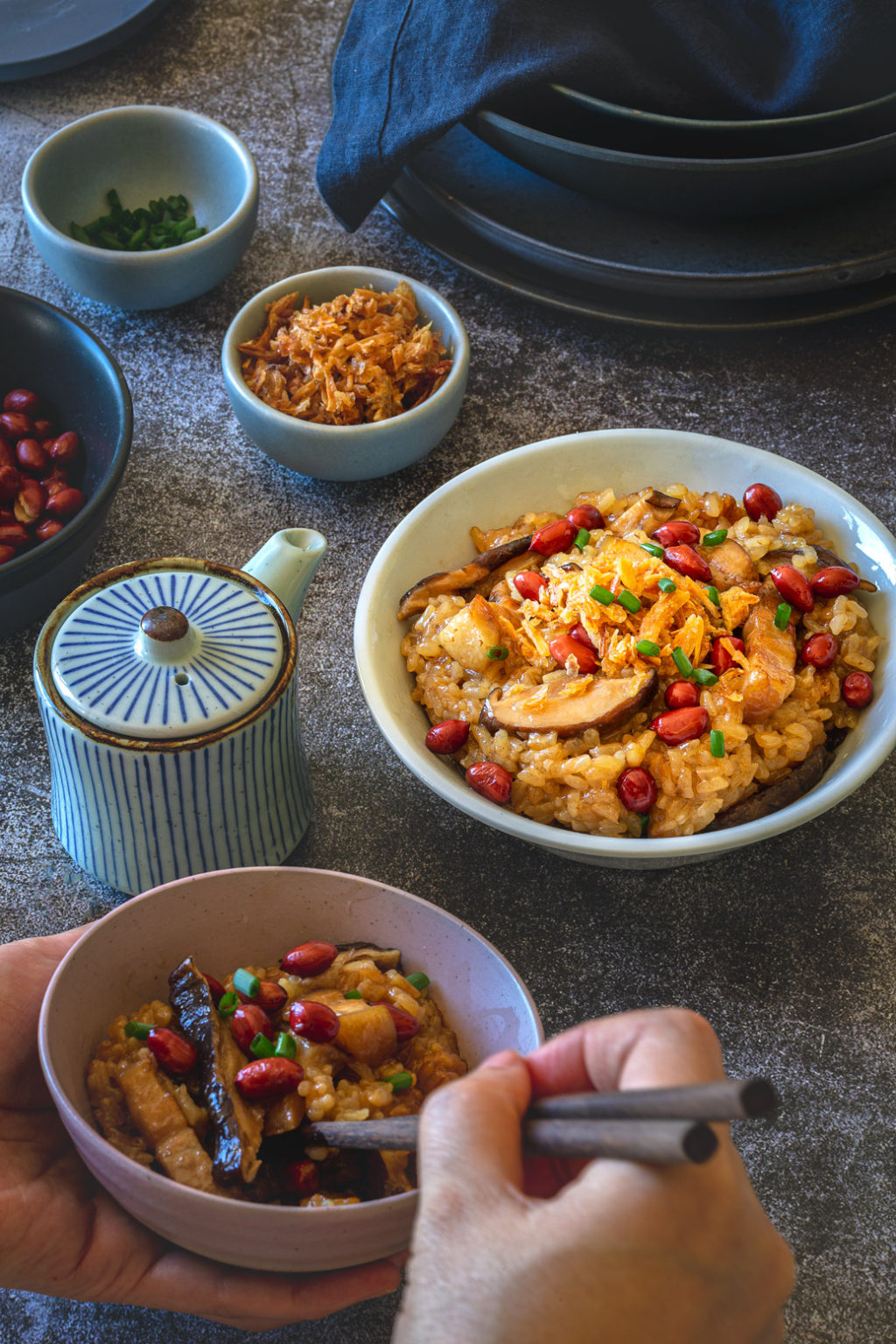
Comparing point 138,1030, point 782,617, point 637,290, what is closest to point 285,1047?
point 138,1030

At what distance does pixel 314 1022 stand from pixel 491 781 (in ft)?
1.29

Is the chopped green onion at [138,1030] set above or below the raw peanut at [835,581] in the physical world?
below

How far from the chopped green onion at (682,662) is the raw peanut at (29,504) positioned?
99cm

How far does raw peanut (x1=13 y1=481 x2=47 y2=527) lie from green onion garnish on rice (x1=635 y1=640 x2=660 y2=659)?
0.95 meters

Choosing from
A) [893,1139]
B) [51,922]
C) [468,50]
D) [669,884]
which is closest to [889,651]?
[669,884]

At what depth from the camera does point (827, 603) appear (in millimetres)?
1482

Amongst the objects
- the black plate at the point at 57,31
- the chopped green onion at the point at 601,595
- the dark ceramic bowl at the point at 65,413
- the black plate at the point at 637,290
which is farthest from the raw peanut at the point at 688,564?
the black plate at the point at 57,31

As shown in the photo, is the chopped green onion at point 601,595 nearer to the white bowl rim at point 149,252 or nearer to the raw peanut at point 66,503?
the raw peanut at point 66,503

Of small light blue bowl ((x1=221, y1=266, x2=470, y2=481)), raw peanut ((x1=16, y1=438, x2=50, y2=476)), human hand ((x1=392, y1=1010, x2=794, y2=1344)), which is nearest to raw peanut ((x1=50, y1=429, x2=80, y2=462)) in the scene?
raw peanut ((x1=16, y1=438, x2=50, y2=476))

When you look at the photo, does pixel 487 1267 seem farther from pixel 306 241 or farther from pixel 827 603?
pixel 306 241

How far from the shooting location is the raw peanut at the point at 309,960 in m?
1.14

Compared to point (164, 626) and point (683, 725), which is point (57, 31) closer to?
point (164, 626)

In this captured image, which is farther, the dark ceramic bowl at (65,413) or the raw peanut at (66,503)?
the raw peanut at (66,503)

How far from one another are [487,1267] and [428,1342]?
57mm
